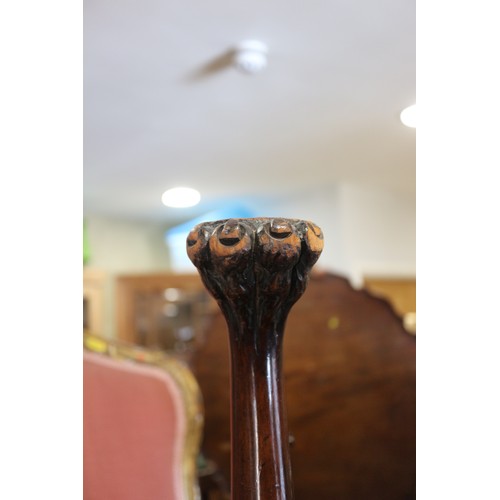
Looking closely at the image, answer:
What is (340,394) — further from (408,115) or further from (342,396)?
(408,115)

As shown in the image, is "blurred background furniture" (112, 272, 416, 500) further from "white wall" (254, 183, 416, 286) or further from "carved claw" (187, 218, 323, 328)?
"white wall" (254, 183, 416, 286)

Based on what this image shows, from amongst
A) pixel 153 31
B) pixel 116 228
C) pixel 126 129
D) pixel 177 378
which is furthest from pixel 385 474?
pixel 116 228

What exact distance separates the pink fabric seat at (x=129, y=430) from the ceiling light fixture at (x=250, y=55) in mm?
1332

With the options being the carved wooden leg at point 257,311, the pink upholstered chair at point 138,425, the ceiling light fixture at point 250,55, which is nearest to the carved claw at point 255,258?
the carved wooden leg at point 257,311

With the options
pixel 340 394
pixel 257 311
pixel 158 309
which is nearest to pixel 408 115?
pixel 340 394

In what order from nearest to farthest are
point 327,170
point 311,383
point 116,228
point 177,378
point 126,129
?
point 177,378 < point 311,383 < point 126,129 < point 327,170 < point 116,228

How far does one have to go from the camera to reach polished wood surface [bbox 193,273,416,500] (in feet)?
3.14

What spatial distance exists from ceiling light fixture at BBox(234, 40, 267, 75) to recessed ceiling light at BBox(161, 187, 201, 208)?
218 cm

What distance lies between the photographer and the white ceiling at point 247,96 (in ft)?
5.43

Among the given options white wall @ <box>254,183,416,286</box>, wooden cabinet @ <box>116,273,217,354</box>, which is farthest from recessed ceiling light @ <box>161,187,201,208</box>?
wooden cabinet @ <box>116,273,217,354</box>

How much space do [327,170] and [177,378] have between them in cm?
299

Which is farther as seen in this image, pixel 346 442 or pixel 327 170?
pixel 327 170
